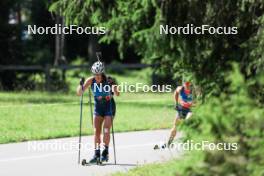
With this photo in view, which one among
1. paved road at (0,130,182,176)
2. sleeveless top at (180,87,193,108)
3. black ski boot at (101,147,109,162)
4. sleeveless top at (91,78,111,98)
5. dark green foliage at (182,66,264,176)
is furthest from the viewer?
sleeveless top at (180,87,193,108)

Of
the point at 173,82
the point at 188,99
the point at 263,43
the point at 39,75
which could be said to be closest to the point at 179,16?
the point at 263,43

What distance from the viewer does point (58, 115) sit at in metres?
21.1

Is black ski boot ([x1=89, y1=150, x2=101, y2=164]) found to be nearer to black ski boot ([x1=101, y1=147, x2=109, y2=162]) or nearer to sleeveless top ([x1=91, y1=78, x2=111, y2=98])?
black ski boot ([x1=101, y1=147, x2=109, y2=162])

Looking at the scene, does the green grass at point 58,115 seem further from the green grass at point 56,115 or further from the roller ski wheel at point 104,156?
the roller ski wheel at point 104,156

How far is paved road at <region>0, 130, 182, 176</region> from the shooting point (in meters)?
12.7

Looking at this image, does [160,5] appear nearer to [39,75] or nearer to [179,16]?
[179,16]

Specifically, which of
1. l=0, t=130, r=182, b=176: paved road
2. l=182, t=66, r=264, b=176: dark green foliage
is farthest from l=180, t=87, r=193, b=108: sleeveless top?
l=182, t=66, r=264, b=176: dark green foliage

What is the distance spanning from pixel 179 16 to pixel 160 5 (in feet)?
1.54

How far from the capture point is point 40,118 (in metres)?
20.2

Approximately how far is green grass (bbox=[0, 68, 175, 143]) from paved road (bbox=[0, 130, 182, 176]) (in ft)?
3.14

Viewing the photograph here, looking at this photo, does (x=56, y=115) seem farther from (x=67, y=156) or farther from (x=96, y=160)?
(x=96, y=160)

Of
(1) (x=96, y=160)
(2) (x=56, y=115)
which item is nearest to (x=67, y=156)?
(1) (x=96, y=160)

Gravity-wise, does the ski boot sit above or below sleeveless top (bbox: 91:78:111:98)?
below

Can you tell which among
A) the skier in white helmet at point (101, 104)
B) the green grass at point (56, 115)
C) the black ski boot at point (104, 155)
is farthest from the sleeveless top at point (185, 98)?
the green grass at point (56, 115)
